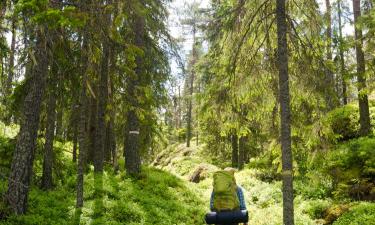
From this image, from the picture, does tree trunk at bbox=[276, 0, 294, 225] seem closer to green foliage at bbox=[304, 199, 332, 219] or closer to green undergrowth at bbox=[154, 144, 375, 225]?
green undergrowth at bbox=[154, 144, 375, 225]

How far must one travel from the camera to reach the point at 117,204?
12.1 metres

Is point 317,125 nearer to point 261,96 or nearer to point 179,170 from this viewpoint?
point 261,96

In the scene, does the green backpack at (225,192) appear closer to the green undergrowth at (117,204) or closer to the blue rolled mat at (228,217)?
the blue rolled mat at (228,217)

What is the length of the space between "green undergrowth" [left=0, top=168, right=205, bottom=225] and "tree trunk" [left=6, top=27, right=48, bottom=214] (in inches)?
22.6

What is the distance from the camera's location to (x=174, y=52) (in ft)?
59.6

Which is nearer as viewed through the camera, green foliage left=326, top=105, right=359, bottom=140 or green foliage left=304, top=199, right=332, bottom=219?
green foliage left=304, top=199, right=332, bottom=219

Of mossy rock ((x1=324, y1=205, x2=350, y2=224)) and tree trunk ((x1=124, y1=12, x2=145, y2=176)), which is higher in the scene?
tree trunk ((x1=124, y1=12, x2=145, y2=176))

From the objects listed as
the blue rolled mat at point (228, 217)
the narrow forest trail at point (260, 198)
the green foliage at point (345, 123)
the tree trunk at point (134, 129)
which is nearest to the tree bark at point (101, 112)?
the tree trunk at point (134, 129)

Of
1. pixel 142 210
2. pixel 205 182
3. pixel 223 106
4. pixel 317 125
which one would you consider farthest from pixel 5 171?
pixel 205 182

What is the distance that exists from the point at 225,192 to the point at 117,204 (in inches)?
246

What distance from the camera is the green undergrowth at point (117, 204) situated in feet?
34.5

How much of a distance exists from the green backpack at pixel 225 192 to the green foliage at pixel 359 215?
4.63m

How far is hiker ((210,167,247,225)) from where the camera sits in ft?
22.1

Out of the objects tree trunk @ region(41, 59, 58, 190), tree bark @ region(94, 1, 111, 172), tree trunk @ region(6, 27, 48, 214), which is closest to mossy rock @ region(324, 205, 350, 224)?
tree trunk @ region(6, 27, 48, 214)
